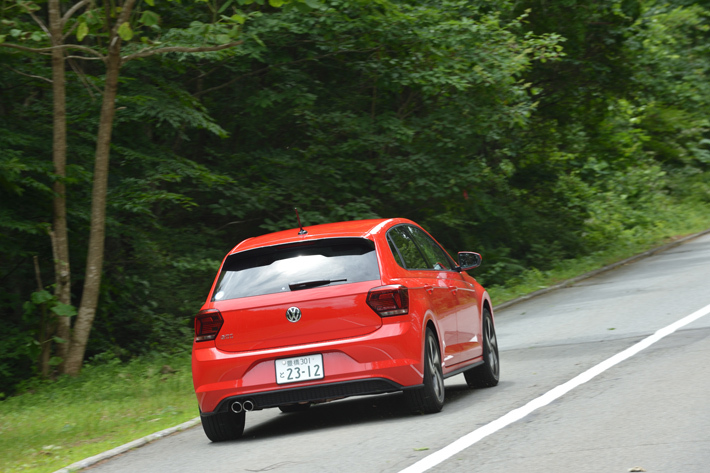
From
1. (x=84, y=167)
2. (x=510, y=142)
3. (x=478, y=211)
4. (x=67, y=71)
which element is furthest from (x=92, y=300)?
(x=510, y=142)

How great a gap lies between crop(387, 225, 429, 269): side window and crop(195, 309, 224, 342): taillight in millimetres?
1531

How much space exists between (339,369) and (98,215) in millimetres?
7043

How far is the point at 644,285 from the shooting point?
18.2m

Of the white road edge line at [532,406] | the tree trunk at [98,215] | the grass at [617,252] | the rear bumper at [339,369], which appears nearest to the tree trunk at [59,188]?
the tree trunk at [98,215]

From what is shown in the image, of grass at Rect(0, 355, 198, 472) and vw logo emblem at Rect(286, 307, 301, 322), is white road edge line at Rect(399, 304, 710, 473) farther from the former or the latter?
grass at Rect(0, 355, 198, 472)

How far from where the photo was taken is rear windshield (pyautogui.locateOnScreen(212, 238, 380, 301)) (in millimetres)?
7750

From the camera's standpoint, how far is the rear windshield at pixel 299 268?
775cm

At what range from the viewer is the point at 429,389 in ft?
25.6

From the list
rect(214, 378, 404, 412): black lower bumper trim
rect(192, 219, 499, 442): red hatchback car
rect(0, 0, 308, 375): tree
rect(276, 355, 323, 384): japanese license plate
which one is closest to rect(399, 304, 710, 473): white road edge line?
rect(192, 219, 499, 442): red hatchback car

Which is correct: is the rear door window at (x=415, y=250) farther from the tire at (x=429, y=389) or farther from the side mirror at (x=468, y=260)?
the tire at (x=429, y=389)

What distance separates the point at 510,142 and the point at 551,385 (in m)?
17.2

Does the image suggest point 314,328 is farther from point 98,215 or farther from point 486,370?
point 98,215

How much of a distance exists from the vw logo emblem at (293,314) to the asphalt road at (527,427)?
0.94m

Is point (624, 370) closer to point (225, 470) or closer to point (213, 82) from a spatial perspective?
point (225, 470)
